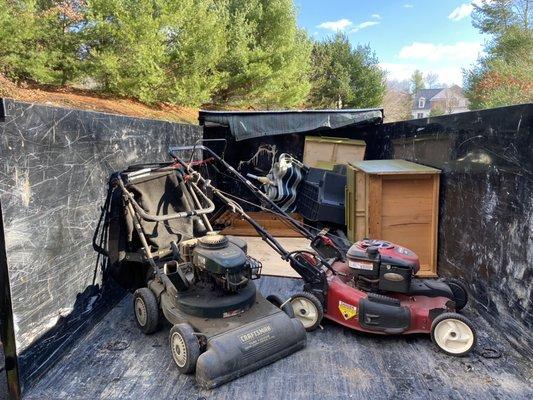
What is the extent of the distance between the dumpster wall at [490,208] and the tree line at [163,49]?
9.93 m

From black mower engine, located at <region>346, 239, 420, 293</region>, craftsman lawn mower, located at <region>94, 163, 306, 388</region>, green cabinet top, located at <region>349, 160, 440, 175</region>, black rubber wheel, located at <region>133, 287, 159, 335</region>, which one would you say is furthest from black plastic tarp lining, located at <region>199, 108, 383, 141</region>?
black rubber wheel, located at <region>133, 287, 159, 335</region>

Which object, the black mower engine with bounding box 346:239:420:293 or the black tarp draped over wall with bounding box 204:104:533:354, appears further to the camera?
the black mower engine with bounding box 346:239:420:293

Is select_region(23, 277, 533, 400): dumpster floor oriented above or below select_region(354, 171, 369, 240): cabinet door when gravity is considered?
below

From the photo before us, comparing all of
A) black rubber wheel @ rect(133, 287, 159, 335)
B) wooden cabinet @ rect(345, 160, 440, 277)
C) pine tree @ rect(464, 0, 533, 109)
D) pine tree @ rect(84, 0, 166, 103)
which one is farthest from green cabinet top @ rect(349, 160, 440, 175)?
pine tree @ rect(464, 0, 533, 109)

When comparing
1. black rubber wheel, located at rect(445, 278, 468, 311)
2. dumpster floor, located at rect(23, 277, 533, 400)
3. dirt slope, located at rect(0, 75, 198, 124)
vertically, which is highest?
dirt slope, located at rect(0, 75, 198, 124)

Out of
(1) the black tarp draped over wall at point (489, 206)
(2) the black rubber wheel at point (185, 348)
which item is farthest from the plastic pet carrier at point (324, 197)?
(2) the black rubber wheel at point (185, 348)

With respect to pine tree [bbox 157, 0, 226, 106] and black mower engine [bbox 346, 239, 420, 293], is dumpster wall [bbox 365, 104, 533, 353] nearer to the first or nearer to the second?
black mower engine [bbox 346, 239, 420, 293]

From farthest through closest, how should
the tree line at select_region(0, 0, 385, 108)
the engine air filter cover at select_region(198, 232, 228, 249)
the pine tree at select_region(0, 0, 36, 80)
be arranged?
the tree line at select_region(0, 0, 385, 108), the pine tree at select_region(0, 0, 36, 80), the engine air filter cover at select_region(198, 232, 228, 249)

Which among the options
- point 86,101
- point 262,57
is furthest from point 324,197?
point 262,57

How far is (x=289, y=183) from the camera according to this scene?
20.7 feet

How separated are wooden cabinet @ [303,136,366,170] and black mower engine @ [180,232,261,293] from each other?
4101mm

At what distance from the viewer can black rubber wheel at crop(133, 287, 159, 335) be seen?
9.83ft

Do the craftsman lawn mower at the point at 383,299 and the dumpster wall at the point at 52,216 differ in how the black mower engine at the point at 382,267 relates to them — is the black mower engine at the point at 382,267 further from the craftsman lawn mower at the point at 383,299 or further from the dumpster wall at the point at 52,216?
the dumpster wall at the point at 52,216

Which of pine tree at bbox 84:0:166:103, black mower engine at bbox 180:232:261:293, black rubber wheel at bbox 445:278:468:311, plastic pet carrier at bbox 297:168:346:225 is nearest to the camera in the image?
black mower engine at bbox 180:232:261:293
